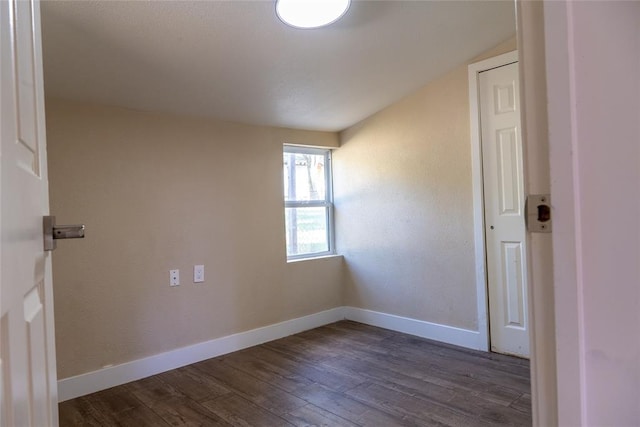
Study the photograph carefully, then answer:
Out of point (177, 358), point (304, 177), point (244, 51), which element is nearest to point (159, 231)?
point (177, 358)

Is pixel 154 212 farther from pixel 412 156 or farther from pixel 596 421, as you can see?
pixel 596 421

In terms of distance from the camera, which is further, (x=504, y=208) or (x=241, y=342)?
(x=241, y=342)

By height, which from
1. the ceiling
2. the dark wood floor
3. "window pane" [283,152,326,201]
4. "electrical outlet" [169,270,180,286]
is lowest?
the dark wood floor

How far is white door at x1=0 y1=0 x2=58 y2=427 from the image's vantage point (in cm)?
56

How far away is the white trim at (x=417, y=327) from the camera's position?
9.65 ft

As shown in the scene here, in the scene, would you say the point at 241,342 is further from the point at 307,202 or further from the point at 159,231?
the point at 307,202

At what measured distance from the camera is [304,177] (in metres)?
3.70

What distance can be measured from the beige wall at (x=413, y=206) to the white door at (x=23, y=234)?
2.66 metres

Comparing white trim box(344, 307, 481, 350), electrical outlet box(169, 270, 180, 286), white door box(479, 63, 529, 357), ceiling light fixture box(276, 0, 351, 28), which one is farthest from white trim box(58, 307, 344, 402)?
ceiling light fixture box(276, 0, 351, 28)

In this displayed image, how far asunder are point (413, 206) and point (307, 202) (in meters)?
1.00

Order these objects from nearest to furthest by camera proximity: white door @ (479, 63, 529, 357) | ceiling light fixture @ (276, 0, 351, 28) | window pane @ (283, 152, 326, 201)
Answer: ceiling light fixture @ (276, 0, 351, 28)
white door @ (479, 63, 529, 357)
window pane @ (283, 152, 326, 201)

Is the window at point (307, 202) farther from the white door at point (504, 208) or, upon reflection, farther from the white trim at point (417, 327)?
the white door at point (504, 208)

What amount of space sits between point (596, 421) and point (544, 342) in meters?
0.15

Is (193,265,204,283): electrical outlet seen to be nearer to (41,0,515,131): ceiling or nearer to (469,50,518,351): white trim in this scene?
(41,0,515,131): ceiling
